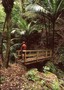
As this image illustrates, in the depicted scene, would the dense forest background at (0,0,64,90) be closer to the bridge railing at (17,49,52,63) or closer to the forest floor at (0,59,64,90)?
the bridge railing at (17,49,52,63)

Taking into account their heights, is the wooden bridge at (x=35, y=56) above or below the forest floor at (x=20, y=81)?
below

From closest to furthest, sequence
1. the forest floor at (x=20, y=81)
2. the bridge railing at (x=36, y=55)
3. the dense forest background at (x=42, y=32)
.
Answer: the forest floor at (x=20, y=81)
the bridge railing at (x=36, y=55)
the dense forest background at (x=42, y=32)

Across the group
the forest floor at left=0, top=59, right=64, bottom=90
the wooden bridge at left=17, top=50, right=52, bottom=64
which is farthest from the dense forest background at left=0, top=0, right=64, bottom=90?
the forest floor at left=0, top=59, right=64, bottom=90

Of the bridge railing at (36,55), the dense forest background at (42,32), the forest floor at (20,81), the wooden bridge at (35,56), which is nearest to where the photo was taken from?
the forest floor at (20,81)

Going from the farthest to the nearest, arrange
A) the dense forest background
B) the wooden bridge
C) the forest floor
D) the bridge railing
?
1. the dense forest background
2. the bridge railing
3. the wooden bridge
4. the forest floor

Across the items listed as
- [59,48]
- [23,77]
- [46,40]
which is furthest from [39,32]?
[23,77]

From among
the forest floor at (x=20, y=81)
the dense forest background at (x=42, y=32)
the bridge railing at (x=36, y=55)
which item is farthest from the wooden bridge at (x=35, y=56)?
the forest floor at (x=20, y=81)

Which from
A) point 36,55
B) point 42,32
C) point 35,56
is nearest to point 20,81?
point 36,55

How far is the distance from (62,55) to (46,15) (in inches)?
121

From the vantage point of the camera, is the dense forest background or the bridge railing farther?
the dense forest background

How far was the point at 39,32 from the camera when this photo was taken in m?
20.9

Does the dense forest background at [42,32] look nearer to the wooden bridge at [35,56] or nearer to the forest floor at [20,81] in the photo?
the wooden bridge at [35,56]

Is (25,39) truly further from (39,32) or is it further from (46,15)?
(46,15)

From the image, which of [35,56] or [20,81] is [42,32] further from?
[20,81]
